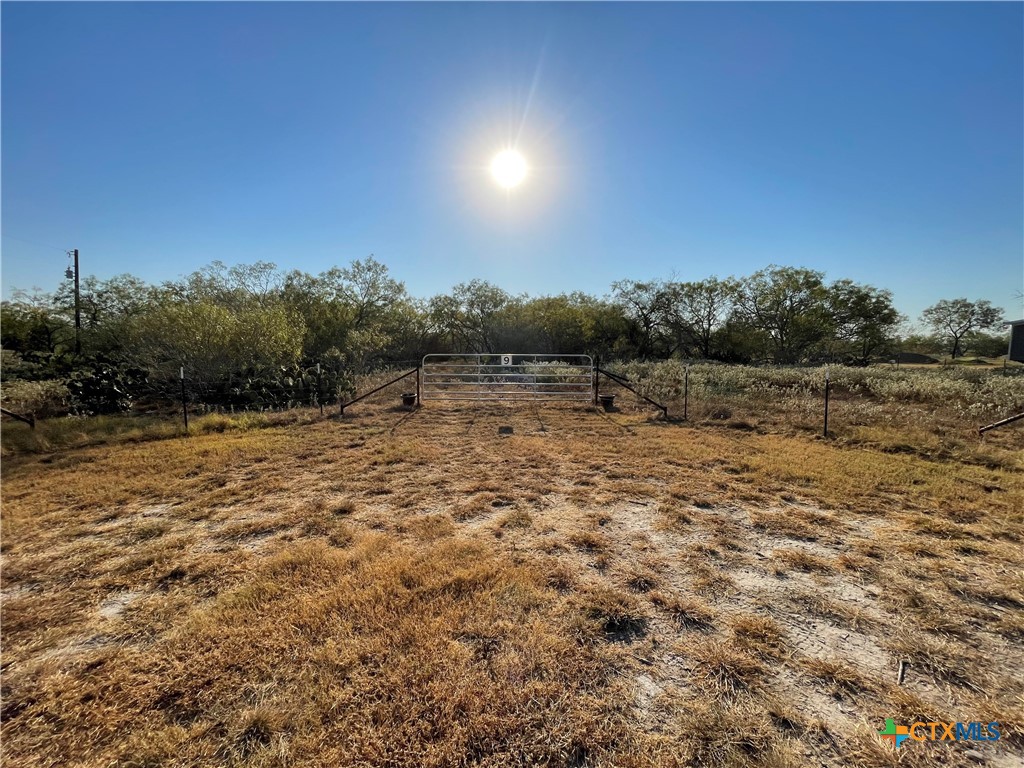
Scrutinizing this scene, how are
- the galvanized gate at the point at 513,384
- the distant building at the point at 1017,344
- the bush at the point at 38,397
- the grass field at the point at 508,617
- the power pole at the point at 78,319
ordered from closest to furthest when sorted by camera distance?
the grass field at the point at 508,617
the bush at the point at 38,397
the galvanized gate at the point at 513,384
the power pole at the point at 78,319
the distant building at the point at 1017,344

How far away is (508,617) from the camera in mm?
2371

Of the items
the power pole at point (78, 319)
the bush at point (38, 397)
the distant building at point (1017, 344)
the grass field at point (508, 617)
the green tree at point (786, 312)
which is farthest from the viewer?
the green tree at point (786, 312)

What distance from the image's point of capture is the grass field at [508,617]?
1.66 m

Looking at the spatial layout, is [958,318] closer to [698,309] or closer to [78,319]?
[698,309]

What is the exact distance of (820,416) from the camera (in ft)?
27.0

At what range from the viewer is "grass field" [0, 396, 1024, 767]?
166 cm

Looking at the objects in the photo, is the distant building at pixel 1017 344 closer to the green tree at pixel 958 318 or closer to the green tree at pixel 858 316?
the green tree at pixel 858 316

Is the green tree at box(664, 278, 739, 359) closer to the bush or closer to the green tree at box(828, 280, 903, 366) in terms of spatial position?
the green tree at box(828, 280, 903, 366)

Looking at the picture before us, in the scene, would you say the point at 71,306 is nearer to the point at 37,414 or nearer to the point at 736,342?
the point at 37,414

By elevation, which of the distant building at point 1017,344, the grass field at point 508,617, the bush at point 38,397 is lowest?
the grass field at point 508,617

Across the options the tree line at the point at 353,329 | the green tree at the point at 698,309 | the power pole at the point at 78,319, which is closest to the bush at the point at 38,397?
the tree line at the point at 353,329

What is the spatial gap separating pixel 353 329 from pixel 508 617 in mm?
17420

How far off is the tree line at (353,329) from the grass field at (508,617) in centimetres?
644

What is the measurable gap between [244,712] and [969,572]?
476 cm
